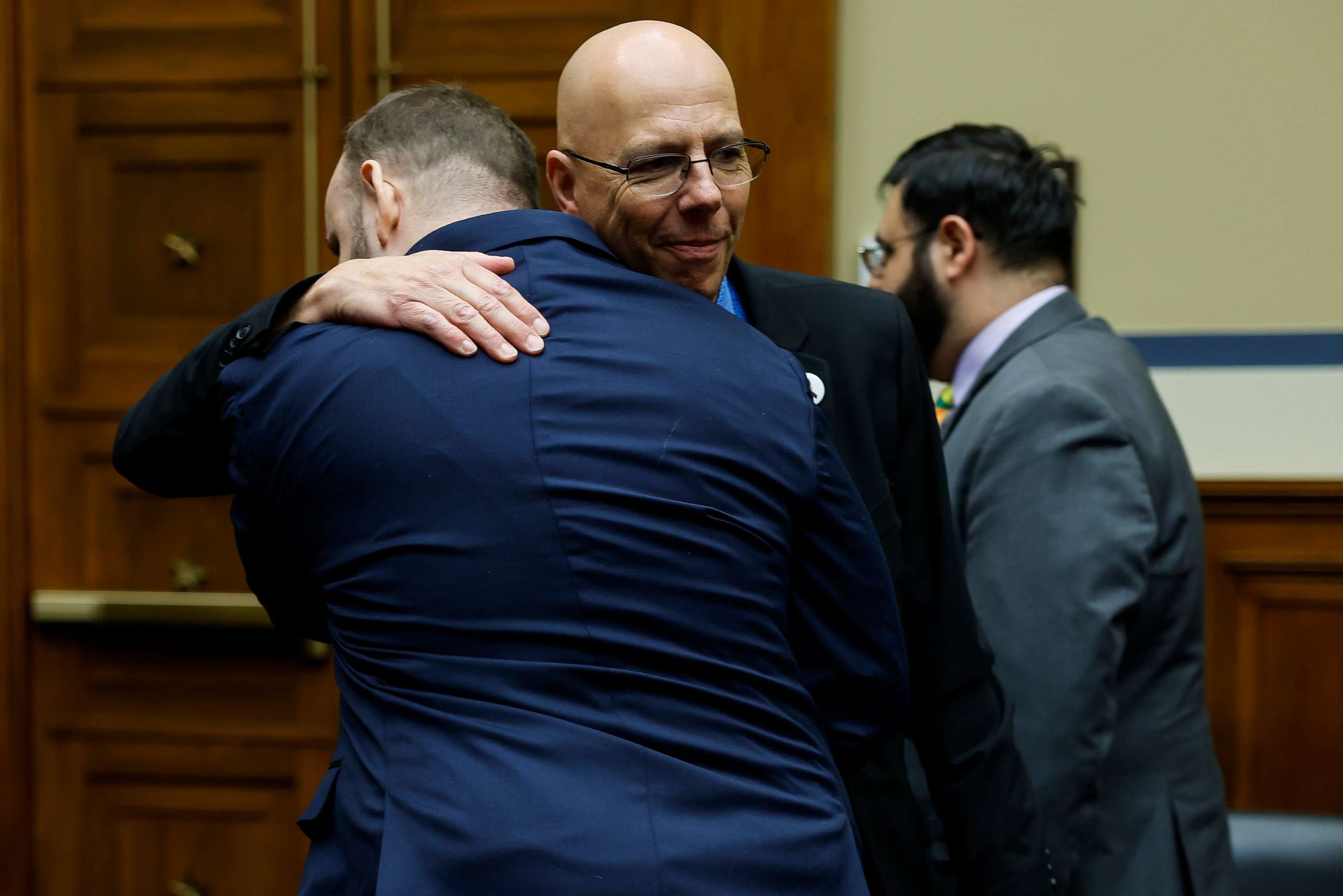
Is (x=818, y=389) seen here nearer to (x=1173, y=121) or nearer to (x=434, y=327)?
(x=434, y=327)

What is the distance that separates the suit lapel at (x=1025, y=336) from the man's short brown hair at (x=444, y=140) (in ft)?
2.89

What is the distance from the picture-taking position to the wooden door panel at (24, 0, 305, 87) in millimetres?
3088

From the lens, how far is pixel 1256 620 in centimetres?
283

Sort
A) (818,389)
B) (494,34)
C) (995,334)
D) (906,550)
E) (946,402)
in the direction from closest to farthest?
(818,389) < (906,550) < (995,334) < (946,402) < (494,34)

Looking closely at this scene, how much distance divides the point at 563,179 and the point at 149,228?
2080 mm

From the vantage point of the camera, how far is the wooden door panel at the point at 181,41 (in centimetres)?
309

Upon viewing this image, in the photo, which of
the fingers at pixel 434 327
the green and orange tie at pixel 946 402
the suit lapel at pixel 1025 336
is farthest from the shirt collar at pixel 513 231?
the green and orange tie at pixel 946 402

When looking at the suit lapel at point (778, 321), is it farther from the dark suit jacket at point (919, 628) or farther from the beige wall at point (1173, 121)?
the beige wall at point (1173, 121)

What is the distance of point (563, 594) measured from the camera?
1010mm

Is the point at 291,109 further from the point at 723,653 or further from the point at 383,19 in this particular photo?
the point at 723,653

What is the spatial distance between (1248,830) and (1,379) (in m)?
2.88

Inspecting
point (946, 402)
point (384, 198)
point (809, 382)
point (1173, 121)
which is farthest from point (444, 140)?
point (1173, 121)

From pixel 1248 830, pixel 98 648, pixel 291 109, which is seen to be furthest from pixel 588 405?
pixel 98 648

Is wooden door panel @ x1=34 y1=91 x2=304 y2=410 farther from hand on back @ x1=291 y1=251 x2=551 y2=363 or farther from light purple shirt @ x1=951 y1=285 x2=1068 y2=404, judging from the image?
hand on back @ x1=291 y1=251 x2=551 y2=363
